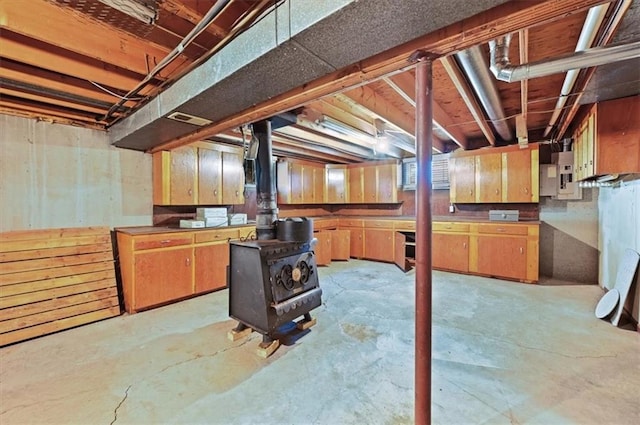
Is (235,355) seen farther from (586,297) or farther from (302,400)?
(586,297)

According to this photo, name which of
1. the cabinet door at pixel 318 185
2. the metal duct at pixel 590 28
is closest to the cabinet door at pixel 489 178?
the metal duct at pixel 590 28

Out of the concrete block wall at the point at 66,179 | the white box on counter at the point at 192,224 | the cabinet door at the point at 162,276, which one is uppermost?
the concrete block wall at the point at 66,179

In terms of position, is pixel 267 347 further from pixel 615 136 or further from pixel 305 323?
pixel 615 136

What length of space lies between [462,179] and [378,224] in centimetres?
170

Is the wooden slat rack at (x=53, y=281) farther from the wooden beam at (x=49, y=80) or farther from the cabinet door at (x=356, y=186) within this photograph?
the cabinet door at (x=356, y=186)

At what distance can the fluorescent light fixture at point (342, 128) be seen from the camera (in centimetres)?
302

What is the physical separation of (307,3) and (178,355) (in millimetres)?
2585

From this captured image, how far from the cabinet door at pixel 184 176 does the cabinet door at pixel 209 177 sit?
0.07 m

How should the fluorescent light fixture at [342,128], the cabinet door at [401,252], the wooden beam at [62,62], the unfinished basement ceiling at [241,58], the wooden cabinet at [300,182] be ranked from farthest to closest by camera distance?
the wooden cabinet at [300,182] → the cabinet door at [401,252] → the fluorescent light fixture at [342,128] → the wooden beam at [62,62] → the unfinished basement ceiling at [241,58]

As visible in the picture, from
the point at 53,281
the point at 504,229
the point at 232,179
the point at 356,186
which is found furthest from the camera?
the point at 356,186

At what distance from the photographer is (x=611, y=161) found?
2.58 m

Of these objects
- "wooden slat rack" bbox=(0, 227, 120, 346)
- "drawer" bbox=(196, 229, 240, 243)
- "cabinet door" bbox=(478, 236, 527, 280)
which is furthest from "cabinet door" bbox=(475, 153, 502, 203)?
"wooden slat rack" bbox=(0, 227, 120, 346)

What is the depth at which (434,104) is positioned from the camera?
302 centimetres

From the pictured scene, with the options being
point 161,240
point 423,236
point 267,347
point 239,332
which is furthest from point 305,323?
point 161,240
